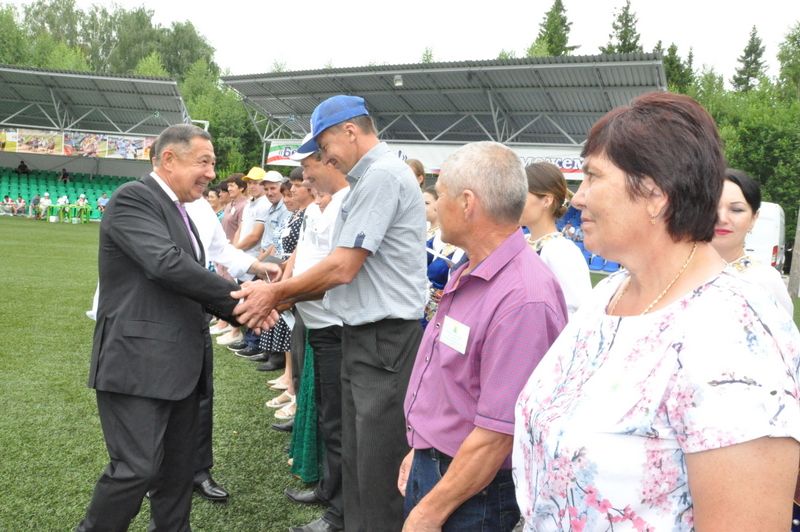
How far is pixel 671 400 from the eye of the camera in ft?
3.59

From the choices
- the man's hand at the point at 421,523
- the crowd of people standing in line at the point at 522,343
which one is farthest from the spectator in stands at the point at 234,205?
the man's hand at the point at 421,523

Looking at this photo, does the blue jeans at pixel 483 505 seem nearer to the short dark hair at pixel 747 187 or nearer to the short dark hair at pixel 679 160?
the short dark hair at pixel 679 160

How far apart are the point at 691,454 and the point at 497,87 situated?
804 inches

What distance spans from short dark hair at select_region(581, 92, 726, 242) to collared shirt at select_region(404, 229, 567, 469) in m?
0.56

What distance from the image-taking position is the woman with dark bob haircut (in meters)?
1.02

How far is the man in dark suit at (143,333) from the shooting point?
2703 mm

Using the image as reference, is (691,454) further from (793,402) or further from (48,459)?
(48,459)

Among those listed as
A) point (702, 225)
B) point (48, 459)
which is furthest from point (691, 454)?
point (48, 459)

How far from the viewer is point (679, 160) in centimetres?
122

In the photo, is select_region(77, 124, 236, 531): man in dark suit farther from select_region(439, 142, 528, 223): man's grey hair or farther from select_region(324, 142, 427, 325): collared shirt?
select_region(439, 142, 528, 223): man's grey hair

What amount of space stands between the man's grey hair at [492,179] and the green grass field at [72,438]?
239 cm

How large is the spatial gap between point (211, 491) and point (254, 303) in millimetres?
1350

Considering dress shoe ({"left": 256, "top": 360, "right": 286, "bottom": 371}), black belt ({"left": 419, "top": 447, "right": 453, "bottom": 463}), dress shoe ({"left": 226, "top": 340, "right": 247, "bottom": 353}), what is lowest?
dress shoe ({"left": 226, "top": 340, "right": 247, "bottom": 353})

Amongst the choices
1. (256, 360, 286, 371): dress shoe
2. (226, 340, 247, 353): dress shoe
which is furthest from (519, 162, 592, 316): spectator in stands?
(226, 340, 247, 353): dress shoe
